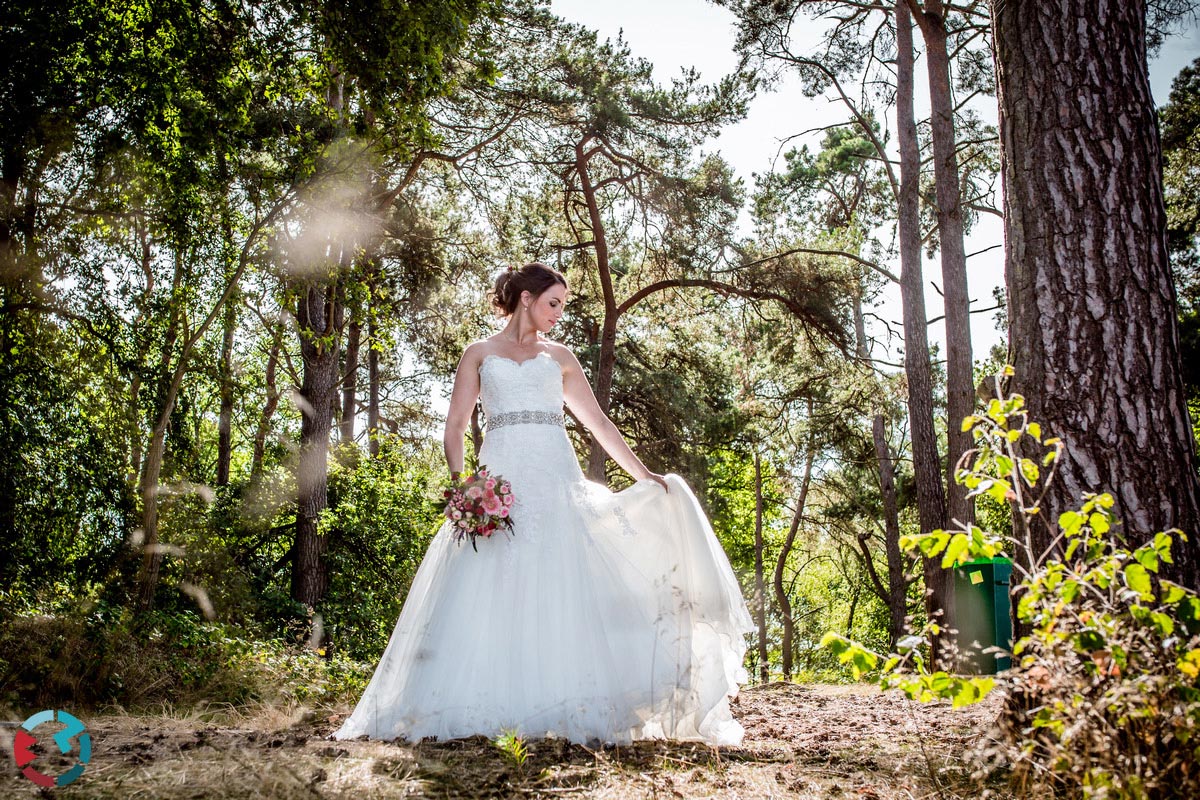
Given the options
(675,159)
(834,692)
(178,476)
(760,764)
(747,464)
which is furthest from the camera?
(747,464)

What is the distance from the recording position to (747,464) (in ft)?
88.0

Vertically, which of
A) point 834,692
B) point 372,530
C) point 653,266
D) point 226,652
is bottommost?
point 834,692

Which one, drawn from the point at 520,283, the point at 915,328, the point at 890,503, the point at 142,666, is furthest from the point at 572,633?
the point at 890,503

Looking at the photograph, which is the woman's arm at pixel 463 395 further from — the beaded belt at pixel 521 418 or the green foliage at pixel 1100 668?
the green foliage at pixel 1100 668

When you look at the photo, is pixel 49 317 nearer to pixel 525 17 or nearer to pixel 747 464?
pixel 525 17

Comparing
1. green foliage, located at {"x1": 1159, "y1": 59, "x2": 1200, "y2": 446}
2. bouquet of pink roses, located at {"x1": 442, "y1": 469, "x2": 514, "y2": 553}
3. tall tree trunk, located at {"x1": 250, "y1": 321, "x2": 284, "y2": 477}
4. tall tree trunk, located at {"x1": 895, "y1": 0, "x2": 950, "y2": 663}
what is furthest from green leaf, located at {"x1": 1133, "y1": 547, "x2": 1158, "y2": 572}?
green foliage, located at {"x1": 1159, "y1": 59, "x2": 1200, "y2": 446}

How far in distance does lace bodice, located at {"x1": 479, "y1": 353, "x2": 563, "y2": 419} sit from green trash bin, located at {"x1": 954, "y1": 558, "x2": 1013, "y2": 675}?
14.6 feet

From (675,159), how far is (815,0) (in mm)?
2790

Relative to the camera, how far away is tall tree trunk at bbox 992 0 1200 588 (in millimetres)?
2951

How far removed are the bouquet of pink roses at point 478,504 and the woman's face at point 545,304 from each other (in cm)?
96

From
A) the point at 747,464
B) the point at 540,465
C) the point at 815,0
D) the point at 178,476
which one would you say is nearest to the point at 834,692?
the point at 540,465

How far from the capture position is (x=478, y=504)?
160 inches

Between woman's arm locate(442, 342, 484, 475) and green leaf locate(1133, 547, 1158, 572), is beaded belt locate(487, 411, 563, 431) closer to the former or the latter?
woman's arm locate(442, 342, 484, 475)

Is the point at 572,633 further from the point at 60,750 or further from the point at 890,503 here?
the point at 890,503
